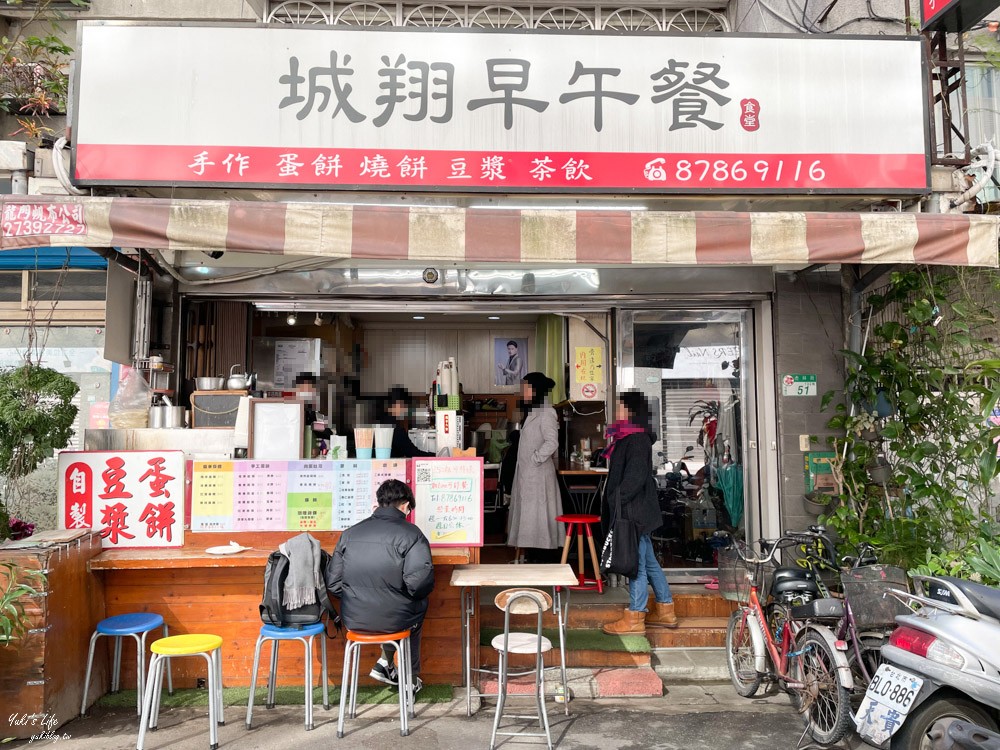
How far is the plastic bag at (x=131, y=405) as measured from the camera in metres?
5.77

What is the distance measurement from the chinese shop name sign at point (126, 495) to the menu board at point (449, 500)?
5.98 ft

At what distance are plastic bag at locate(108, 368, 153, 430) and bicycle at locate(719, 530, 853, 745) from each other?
4.86m

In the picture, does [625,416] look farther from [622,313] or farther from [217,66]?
[217,66]

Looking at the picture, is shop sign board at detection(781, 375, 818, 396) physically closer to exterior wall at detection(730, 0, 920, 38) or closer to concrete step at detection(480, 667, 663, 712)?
concrete step at detection(480, 667, 663, 712)

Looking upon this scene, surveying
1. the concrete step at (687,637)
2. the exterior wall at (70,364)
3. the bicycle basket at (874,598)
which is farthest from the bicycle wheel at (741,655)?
the exterior wall at (70,364)

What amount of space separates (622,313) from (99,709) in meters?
5.34

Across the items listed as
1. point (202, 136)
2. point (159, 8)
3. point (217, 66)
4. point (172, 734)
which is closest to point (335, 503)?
point (172, 734)

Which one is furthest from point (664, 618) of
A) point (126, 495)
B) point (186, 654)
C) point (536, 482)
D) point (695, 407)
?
point (126, 495)

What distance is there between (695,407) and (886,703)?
3.65m

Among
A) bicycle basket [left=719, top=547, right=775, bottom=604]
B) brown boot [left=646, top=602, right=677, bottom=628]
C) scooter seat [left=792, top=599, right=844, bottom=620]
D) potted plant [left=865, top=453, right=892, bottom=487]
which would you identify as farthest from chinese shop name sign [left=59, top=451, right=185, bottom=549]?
potted plant [left=865, top=453, right=892, bottom=487]

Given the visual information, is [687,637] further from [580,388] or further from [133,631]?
[133,631]

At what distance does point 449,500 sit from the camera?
540 centimetres

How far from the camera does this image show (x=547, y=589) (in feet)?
19.2

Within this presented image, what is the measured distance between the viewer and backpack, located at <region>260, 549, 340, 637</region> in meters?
4.55
